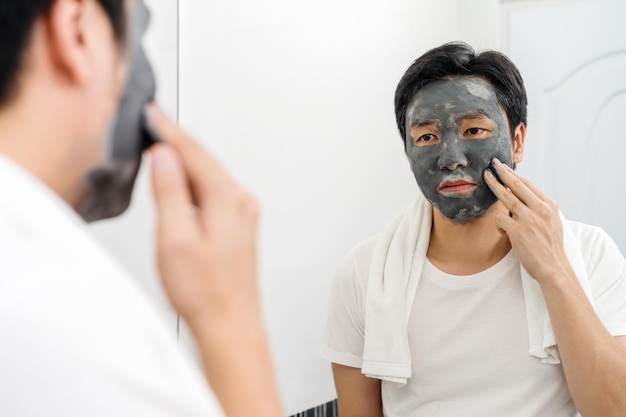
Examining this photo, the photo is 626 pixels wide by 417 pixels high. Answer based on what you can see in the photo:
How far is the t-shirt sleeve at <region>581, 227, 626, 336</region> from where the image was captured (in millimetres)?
1191

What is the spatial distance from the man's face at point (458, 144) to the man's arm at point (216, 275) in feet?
2.81

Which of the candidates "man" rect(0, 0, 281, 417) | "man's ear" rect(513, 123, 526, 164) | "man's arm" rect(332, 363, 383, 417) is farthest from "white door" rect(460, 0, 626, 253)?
"man" rect(0, 0, 281, 417)

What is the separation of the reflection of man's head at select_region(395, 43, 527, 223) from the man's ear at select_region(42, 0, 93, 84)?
908mm

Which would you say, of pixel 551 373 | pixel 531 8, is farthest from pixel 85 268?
pixel 531 8

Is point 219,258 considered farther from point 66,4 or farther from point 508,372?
point 508,372

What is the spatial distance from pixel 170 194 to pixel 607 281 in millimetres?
1049

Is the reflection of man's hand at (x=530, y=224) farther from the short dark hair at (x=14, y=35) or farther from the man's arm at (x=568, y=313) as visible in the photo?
the short dark hair at (x=14, y=35)

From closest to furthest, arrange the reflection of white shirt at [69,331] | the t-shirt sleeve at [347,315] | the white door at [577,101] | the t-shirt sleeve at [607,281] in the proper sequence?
the reflection of white shirt at [69,331], the t-shirt sleeve at [607,281], the t-shirt sleeve at [347,315], the white door at [577,101]

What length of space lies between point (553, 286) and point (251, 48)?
0.62 m

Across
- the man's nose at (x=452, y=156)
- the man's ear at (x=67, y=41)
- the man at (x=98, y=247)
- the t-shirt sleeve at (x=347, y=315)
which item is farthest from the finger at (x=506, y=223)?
the man's ear at (x=67, y=41)

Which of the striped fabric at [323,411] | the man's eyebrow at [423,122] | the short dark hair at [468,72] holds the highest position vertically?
the short dark hair at [468,72]

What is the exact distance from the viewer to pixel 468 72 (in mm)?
1254

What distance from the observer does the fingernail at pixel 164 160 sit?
0.37 metres

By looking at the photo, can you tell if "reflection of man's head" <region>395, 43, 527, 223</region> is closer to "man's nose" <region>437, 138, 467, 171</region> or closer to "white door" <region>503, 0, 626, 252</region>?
"man's nose" <region>437, 138, 467, 171</region>
